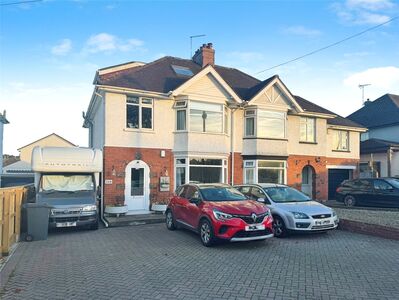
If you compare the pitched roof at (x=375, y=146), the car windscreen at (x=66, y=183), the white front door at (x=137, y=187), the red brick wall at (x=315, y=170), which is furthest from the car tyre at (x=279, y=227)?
the pitched roof at (x=375, y=146)

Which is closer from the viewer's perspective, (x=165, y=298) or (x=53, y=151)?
(x=165, y=298)

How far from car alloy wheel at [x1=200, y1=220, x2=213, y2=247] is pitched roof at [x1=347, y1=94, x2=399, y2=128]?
25213 millimetres

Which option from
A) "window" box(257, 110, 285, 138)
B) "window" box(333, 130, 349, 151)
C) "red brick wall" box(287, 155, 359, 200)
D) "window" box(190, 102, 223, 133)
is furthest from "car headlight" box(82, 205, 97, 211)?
"window" box(333, 130, 349, 151)

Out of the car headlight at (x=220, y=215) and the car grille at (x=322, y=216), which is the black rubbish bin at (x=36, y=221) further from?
the car grille at (x=322, y=216)

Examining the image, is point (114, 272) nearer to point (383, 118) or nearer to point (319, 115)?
point (319, 115)

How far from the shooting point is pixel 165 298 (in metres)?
5.27

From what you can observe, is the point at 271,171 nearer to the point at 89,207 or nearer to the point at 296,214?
the point at 296,214

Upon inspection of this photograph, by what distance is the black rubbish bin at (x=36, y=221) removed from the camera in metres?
10.1

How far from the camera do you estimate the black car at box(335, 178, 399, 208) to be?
1544cm

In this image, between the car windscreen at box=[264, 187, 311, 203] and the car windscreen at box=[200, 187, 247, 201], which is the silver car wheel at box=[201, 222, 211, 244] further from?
the car windscreen at box=[264, 187, 311, 203]

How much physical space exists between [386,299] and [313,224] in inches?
179

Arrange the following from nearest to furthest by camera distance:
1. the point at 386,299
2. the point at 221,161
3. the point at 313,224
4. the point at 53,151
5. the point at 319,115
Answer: the point at 386,299 → the point at 313,224 → the point at 53,151 → the point at 221,161 → the point at 319,115

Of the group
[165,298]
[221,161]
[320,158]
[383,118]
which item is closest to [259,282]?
[165,298]

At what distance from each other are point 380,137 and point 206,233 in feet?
84.2
